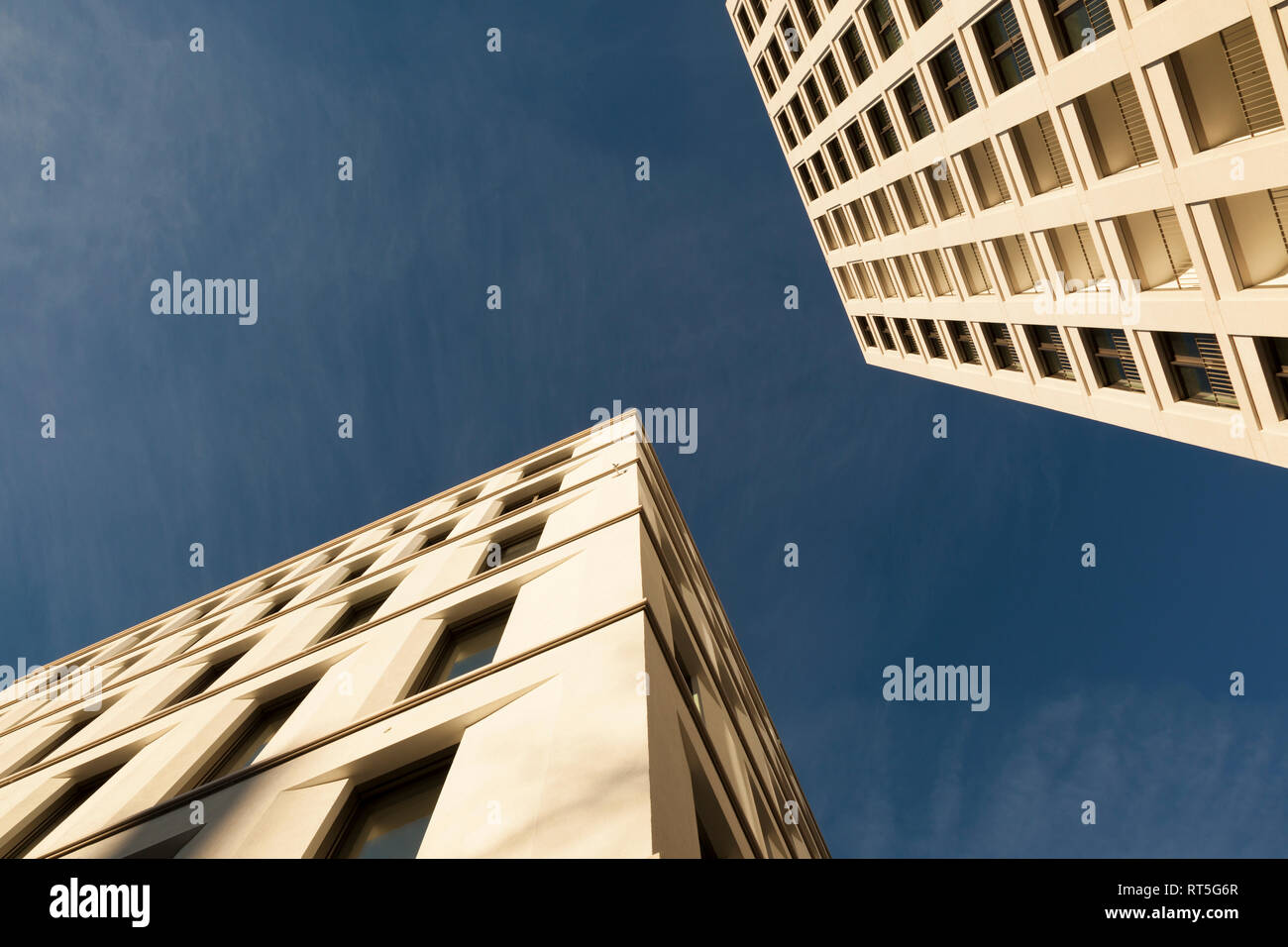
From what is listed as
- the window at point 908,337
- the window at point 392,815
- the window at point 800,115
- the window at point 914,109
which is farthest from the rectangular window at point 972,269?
the window at point 392,815

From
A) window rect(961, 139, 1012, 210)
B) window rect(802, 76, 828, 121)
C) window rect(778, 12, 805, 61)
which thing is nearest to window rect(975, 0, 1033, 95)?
window rect(961, 139, 1012, 210)

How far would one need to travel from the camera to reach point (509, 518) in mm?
15344

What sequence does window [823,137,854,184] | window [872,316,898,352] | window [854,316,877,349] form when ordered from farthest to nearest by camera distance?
window [854,316,877,349]
window [872,316,898,352]
window [823,137,854,184]

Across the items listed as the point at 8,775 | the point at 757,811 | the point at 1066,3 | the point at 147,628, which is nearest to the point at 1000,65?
the point at 1066,3

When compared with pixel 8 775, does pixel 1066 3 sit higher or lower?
higher

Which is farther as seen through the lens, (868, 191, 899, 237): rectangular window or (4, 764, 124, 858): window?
(868, 191, 899, 237): rectangular window

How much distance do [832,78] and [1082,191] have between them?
49.0 feet

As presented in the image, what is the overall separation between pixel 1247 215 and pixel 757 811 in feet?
43.3

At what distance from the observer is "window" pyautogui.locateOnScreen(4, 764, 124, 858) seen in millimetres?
10214

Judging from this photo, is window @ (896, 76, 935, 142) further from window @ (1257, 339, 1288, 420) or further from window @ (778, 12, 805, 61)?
window @ (1257, 339, 1288, 420)

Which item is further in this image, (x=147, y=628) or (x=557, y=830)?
(x=147, y=628)

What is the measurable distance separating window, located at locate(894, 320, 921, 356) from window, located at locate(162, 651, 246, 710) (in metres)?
26.9

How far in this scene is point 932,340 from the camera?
26516 mm
